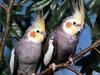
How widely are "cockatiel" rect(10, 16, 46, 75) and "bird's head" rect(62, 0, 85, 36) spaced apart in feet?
0.26

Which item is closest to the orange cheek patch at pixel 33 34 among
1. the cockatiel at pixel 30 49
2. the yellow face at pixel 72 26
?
the cockatiel at pixel 30 49

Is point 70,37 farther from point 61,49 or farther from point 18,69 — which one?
point 18,69

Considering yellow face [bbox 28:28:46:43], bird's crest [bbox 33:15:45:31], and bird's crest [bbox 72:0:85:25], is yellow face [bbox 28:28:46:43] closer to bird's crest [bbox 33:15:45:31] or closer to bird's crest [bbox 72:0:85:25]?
bird's crest [bbox 33:15:45:31]

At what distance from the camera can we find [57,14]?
107cm

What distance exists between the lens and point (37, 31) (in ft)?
3.43

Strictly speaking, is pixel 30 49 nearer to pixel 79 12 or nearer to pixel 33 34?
pixel 33 34

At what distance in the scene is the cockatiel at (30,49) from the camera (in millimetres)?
1042

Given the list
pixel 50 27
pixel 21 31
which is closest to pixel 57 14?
pixel 50 27

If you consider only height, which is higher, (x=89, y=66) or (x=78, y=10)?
(x=78, y=10)

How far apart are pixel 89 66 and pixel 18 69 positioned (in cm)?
24

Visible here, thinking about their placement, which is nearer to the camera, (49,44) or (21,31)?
(49,44)

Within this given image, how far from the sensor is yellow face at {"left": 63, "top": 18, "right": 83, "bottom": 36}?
1016mm

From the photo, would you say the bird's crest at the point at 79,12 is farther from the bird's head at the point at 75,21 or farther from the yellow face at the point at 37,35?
the yellow face at the point at 37,35

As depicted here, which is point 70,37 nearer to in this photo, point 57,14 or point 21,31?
point 57,14
